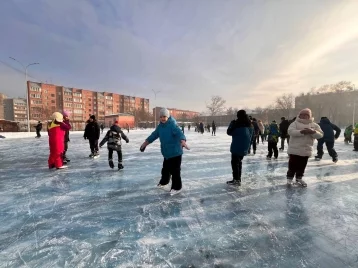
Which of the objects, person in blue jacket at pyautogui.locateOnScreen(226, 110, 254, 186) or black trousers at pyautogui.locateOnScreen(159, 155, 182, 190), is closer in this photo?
black trousers at pyautogui.locateOnScreen(159, 155, 182, 190)

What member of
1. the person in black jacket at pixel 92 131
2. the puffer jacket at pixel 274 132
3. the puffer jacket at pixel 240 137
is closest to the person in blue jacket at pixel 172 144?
the puffer jacket at pixel 240 137

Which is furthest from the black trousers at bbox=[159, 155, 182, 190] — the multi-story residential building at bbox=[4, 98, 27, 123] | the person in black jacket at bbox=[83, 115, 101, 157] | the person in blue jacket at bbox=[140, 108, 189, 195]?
the multi-story residential building at bbox=[4, 98, 27, 123]

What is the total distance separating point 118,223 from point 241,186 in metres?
2.65

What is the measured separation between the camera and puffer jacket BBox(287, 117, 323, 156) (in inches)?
169

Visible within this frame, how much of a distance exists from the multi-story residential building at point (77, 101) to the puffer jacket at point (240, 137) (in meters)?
77.2

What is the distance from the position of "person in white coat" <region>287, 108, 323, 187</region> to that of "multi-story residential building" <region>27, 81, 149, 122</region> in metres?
77.9

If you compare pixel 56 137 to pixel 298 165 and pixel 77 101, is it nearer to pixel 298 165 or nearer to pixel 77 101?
pixel 298 165

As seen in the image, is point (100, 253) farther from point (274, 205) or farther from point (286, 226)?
point (274, 205)

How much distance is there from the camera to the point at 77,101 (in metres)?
95.1

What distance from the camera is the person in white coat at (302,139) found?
4266mm

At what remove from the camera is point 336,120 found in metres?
63.5

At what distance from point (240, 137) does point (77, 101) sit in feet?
336

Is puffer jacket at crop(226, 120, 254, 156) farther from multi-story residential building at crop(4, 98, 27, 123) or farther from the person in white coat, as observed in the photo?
multi-story residential building at crop(4, 98, 27, 123)

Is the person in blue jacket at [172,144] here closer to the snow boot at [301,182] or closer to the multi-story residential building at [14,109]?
the snow boot at [301,182]
